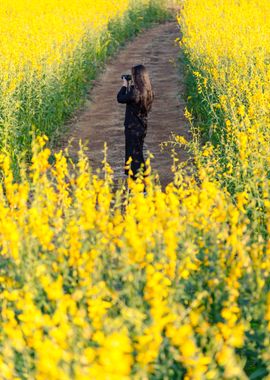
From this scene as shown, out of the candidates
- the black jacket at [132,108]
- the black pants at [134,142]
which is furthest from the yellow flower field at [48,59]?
the black pants at [134,142]

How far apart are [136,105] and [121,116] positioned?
14.0 ft

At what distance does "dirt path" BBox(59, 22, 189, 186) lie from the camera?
944 cm

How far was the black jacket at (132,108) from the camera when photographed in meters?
7.35

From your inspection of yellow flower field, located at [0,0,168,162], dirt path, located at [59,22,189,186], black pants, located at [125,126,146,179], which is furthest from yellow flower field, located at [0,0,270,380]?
dirt path, located at [59,22,189,186]

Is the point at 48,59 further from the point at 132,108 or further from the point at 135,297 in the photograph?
the point at 135,297

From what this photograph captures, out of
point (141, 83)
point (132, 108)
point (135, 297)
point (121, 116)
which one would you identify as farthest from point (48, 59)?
point (135, 297)

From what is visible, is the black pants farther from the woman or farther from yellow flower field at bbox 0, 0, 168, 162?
yellow flower field at bbox 0, 0, 168, 162

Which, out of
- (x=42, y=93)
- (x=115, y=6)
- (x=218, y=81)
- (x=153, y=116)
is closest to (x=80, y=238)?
(x=218, y=81)

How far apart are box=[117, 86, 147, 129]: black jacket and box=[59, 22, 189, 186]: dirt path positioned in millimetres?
899

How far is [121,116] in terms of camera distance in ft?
38.4

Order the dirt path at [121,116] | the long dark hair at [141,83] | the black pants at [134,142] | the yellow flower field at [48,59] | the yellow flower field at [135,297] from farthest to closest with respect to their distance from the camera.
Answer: the dirt path at [121,116]
the yellow flower field at [48,59]
the black pants at [134,142]
the long dark hair at [141,83]
the yellow flower field at [135,297]

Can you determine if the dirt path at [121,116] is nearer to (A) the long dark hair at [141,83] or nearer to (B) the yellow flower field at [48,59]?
(B) the yellow flower field at [48,59]

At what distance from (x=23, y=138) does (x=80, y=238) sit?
5531mm

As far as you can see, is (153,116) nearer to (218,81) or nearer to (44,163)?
(218,81)
